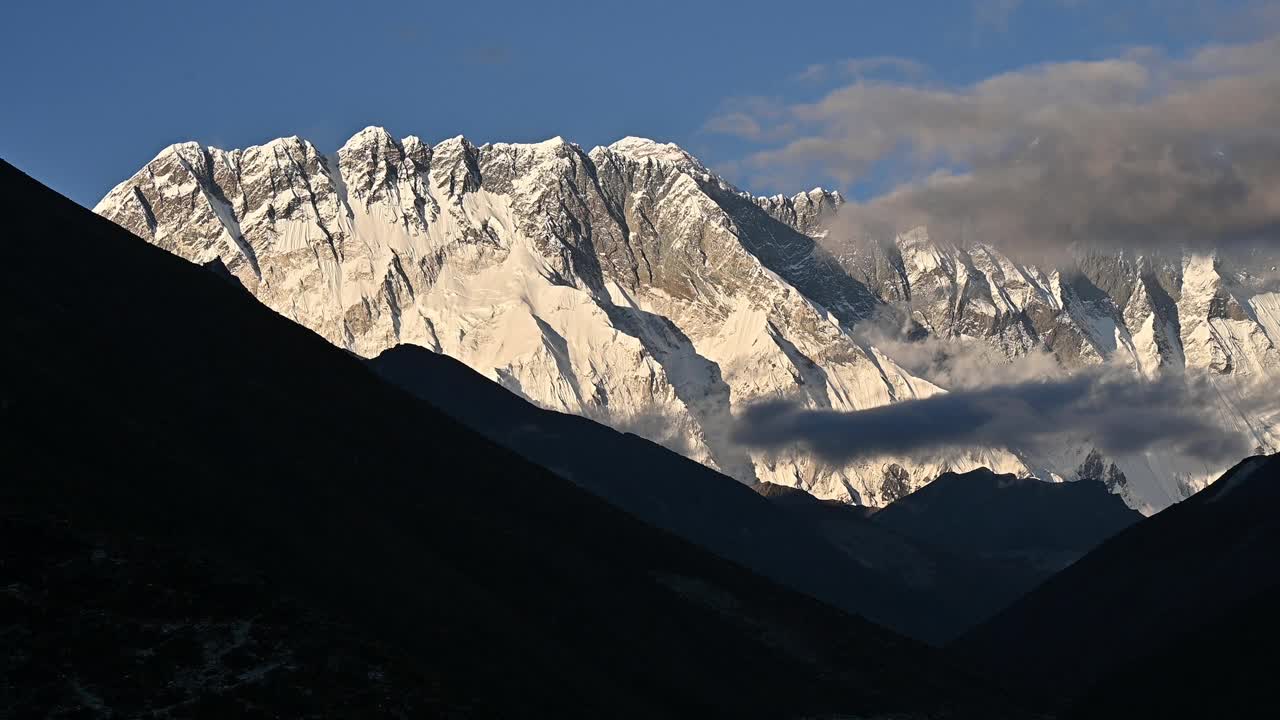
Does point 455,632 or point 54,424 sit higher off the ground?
point 54,424

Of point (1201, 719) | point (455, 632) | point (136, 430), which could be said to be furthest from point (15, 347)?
point (1201, 719)

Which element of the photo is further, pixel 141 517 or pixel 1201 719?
pixel 1201 719

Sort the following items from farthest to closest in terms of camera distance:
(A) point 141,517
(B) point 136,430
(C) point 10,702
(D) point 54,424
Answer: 1. (B) point 136,430
2. (D) point 54,424
3. (A) point 141,517
4. (C) point 10,702

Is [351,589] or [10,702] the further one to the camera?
[351,589]

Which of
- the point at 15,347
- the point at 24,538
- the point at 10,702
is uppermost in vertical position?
the point at 15,347

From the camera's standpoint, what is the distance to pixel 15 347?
641 feet

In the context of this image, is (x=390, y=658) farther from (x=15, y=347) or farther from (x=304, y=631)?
(x=15, y=347)

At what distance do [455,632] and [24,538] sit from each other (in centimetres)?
6001

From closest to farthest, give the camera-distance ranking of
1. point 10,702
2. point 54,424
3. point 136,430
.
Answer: point 10,702, point 54,424, point 136,430

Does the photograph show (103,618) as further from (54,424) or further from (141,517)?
(54,424)

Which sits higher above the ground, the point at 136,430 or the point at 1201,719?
the point at 136,430

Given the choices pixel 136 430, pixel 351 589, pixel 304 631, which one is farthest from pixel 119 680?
pixel 136 430

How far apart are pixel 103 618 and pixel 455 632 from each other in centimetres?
6379

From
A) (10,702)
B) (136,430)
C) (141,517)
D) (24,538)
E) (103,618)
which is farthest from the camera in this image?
(136,430)
